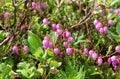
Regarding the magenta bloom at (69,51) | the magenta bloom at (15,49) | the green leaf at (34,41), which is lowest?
the magenta bloom at (69,51)

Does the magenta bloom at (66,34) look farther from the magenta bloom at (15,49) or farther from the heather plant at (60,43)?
the magenta bloom at (15,49)

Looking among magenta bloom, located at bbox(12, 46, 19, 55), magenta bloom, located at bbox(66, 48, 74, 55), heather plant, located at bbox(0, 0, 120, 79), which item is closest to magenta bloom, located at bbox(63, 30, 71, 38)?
heather plant, located at bbox(0, 0, 120, 79)

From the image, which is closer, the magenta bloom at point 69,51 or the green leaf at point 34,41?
the magenta bloom at point 69,51

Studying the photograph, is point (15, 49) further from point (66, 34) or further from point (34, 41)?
point (66, 34)

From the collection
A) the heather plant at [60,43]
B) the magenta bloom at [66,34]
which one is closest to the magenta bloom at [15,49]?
the heather plant at [60,43]

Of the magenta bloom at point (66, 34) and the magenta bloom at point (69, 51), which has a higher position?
the magenta bloom at point (66, 34)

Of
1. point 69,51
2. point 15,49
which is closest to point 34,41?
point 15,49

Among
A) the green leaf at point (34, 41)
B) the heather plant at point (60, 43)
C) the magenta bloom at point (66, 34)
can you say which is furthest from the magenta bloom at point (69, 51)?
the green leaf at point (34, 41)

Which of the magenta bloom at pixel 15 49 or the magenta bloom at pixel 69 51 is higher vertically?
the magenta bloom at pixel 15 49

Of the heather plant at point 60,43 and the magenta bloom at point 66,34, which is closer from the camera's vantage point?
the heather plant at point 60,43

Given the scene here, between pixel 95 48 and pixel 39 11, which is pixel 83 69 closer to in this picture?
pixel 95 48
